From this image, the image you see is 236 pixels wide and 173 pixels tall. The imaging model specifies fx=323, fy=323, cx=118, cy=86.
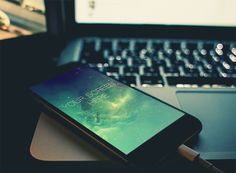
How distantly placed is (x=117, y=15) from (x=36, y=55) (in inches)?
7.3

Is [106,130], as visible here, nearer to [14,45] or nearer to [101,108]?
[101,108]

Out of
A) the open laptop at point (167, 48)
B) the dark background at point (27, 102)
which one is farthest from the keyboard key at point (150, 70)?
the dark background at point (27, 102)

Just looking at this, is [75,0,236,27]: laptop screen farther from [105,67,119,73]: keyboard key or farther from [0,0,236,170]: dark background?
[105,67,119,73]: keyboard key

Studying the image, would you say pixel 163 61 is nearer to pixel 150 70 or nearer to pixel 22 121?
pixel 150 70

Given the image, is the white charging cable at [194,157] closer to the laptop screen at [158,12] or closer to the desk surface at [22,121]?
the desk surface at [22,121]

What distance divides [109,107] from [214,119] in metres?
0.14

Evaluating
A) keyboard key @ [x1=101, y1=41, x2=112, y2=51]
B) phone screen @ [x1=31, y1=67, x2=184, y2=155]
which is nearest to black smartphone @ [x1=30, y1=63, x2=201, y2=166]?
phone screen @ [x1=31, y1=67, x2=184, y2=155]

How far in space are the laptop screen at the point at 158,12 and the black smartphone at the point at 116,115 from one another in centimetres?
16

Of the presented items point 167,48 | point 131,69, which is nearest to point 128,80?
point 131,69

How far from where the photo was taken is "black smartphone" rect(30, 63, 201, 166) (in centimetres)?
37

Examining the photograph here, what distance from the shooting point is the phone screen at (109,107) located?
0.38 meters

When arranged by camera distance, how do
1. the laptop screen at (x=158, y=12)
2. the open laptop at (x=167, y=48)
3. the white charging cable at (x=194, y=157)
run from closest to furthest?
the white charging cable at (x=194, y=157) → the open laptop at (x=167, y=48) → the laptop screen at (x=158, y=12)

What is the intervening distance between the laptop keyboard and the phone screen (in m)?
0.06

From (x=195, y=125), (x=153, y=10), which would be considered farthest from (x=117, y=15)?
(x=195, y=125)
